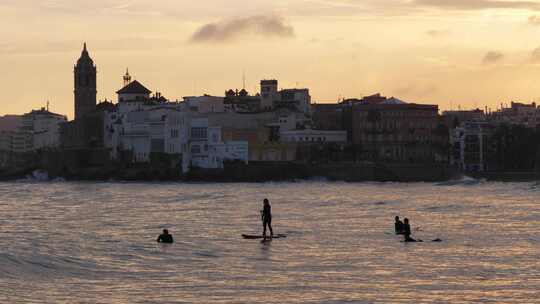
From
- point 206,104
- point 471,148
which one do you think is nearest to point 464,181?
point 471,148

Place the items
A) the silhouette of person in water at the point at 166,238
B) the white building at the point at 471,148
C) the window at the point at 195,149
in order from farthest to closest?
the white building at the point at 471,148
the window at the point at 195,149
the silhouette of person in water at the point at 166,238

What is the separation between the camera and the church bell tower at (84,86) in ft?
536

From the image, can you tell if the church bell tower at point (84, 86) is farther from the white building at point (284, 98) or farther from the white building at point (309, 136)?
the white building at point (309, 136)

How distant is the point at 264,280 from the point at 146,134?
367ft

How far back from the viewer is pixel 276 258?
3125 cm

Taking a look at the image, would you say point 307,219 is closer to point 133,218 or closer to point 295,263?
point 133,218

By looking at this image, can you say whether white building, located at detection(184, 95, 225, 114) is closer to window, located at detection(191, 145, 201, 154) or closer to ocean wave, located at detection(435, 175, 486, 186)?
window, located at detection(191, 145, 201, 154)

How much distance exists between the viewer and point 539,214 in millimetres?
51188

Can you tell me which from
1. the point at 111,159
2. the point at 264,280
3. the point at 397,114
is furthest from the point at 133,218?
the point at 111,159

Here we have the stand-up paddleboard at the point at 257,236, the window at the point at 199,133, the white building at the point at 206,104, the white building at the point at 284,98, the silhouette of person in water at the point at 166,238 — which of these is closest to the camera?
the silhouette of person in water at the point at 166,238

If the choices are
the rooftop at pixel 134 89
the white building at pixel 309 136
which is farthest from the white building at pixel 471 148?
the rooftop at pixel 134 89

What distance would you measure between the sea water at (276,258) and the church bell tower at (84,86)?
4285 inches

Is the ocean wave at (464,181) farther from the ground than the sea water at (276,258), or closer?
farther from the ground

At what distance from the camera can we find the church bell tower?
16350cm
